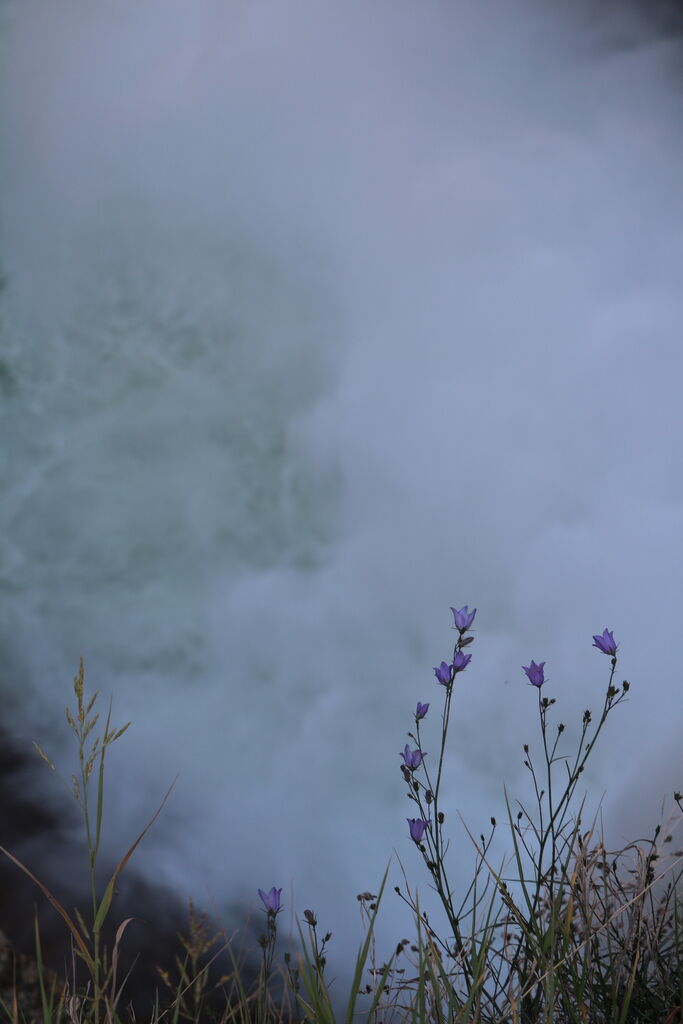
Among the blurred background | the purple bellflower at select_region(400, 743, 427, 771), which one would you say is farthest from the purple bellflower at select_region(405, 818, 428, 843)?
the blurred background

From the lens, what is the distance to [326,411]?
5270 mm

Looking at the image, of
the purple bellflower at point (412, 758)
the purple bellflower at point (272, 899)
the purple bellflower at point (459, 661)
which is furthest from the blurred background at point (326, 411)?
the purple bellflower at point (459, 661)

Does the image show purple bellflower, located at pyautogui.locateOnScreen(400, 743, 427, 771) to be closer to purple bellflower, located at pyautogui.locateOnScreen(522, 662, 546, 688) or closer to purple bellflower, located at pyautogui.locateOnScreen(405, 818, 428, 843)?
purple bellflower, located at pyautogui.locateOnScreen(405, 818, 428, 843)

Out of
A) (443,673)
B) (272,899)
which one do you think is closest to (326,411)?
(443,673)

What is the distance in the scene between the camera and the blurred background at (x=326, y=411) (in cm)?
365

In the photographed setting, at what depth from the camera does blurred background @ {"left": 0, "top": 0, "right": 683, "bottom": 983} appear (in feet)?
12.0

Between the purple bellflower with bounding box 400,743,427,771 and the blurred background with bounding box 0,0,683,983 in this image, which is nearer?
the purple bellflower with bounding box 400,743,427,771

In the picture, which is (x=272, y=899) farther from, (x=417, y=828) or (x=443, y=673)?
(x=443, y=673)

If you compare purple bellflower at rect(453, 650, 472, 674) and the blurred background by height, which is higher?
the blurred background

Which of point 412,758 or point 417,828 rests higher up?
point 412,758

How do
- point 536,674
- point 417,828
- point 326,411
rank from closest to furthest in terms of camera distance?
1. point 417,828
2. point 536,674
3. point 326,411

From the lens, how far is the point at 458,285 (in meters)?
5.59

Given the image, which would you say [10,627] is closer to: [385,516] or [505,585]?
[385,516]

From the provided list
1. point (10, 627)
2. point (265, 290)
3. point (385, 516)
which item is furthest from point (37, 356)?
point (385, 516)
